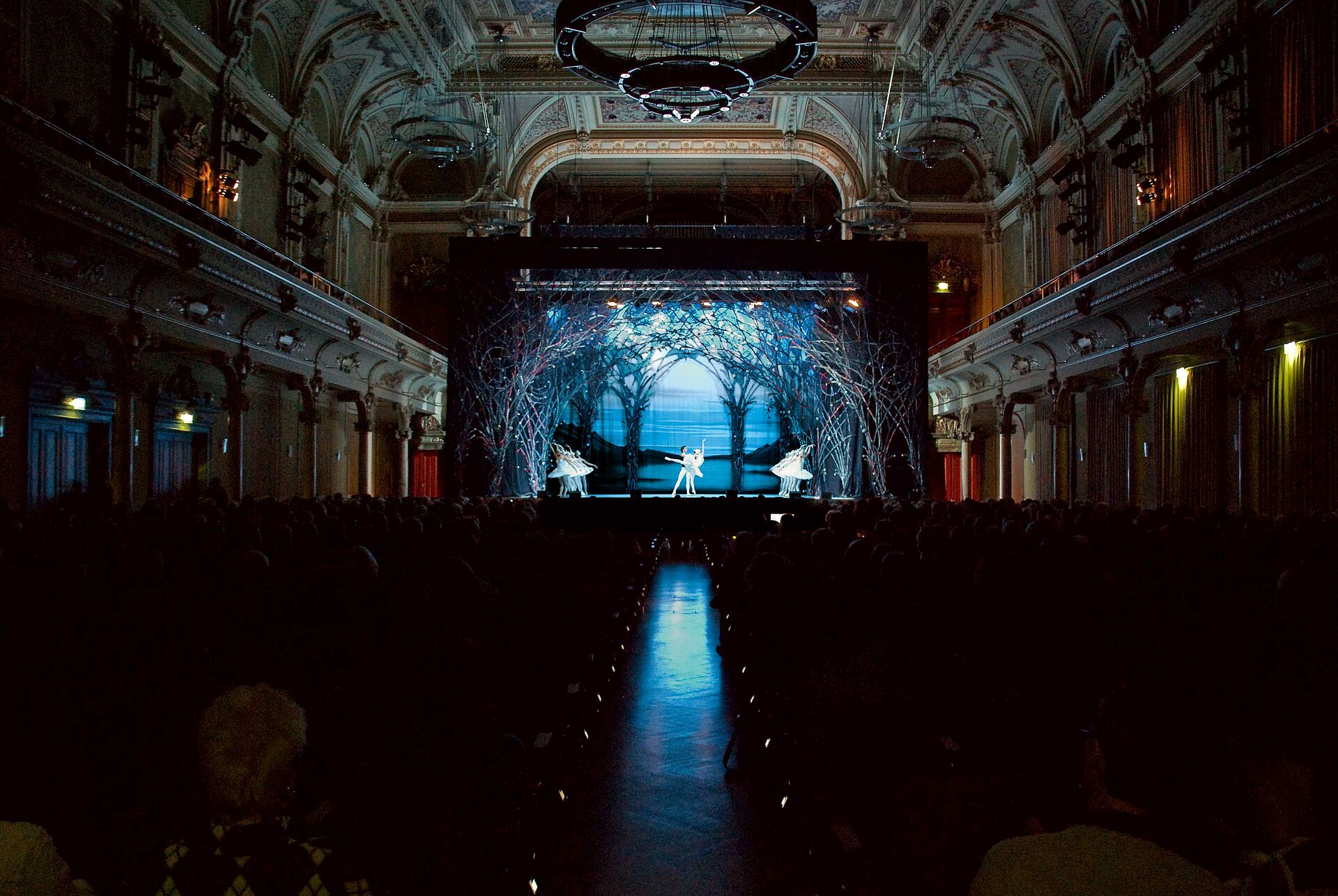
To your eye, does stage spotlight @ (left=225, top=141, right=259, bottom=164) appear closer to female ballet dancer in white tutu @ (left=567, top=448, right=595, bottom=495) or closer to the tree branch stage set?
the tree branch stage set

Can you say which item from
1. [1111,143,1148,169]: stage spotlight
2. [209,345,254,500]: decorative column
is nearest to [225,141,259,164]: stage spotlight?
[209,345,254,500]: decorative column

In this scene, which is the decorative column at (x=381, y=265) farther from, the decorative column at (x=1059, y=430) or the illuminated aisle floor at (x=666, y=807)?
the illuminated aisle floor at (x=666, y=807)

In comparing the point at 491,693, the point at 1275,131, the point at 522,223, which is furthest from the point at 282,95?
the point at 491,693

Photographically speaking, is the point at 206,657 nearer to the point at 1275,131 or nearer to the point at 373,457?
the point at 1275,131

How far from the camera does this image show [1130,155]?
57.7 feet

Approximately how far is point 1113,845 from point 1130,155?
61.9ft

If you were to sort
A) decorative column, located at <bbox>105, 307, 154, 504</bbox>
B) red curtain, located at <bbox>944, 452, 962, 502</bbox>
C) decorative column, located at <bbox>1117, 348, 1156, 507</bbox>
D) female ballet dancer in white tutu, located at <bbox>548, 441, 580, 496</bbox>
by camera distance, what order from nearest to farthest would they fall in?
decorative column, located at <bbox>105, 307, 154, 504</bbox> → decorative column, located at <bbox>1117, 348, 1156, 507</bbox> → female ballet dancer in white tutu, located at <bbox>548, 441, 580, 496</bbox> → red curtain, located at <bbox>944, 452, 962, 502</bbox>

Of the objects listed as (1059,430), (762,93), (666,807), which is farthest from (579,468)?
(666,807)

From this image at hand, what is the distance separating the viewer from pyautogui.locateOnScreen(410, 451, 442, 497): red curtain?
98.4 feet

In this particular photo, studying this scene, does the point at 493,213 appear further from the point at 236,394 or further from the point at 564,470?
the point at 236,394

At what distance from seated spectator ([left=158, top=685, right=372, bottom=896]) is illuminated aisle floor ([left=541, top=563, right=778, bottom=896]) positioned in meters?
1.94

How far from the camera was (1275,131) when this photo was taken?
1406cm

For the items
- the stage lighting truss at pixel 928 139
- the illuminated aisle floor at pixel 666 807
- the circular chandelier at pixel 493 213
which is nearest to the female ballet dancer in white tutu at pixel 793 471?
the stage lighting truss at pixel 928 139

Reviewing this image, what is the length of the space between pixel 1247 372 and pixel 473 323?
12390 millimetres
